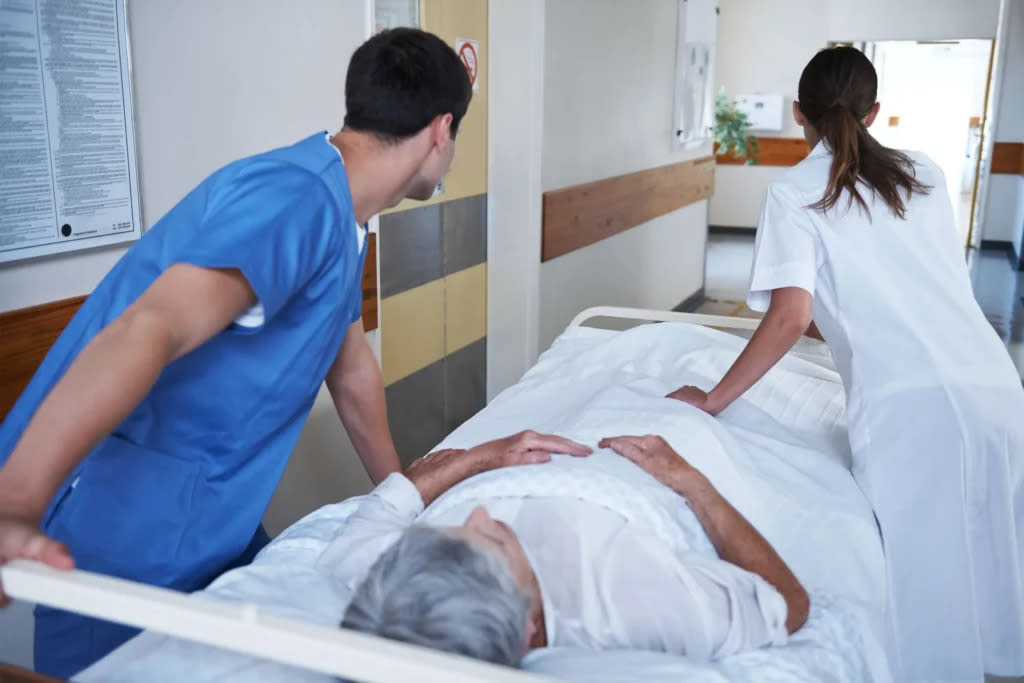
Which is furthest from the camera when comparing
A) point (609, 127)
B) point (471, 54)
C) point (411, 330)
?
point (609, 127)

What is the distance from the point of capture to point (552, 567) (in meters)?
1.43

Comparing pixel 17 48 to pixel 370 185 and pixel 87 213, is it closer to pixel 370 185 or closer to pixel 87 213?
pixel 87 213

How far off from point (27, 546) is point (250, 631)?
26cm

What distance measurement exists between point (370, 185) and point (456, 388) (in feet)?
8.30

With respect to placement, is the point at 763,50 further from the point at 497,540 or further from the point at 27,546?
the point at 27,546

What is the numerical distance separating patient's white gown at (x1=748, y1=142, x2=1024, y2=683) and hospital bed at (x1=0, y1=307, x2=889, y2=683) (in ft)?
0.42

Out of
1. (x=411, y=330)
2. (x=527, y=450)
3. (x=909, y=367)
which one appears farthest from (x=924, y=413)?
(x=411, y=330)

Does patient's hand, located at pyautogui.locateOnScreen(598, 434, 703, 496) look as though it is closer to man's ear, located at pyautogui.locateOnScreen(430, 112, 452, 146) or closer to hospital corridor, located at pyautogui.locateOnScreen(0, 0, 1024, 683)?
hospital corridor, located at pyautogui.locateOnScreen(0, 0, 1024, 683)

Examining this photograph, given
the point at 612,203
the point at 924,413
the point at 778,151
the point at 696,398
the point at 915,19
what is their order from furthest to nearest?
1. the point at 778,151
2. the point at 915,19
3. the point at 612,203
4. the point at 696,398
5. the point at 924,413

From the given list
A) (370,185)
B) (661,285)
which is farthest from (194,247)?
(661,285)

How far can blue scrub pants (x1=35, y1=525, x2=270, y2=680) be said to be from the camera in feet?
4.65

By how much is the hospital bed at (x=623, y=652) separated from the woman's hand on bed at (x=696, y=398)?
0.07 metres

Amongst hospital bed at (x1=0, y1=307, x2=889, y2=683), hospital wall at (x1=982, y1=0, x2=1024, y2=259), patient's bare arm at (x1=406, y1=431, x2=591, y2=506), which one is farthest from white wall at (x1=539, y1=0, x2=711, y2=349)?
hospital wall at (x1=982, y1=0, x2=1024, y2=259)

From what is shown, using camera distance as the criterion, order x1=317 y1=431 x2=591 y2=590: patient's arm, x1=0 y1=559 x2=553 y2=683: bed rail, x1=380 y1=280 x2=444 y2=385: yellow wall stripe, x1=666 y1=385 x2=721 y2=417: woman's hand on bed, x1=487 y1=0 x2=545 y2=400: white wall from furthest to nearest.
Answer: x1=487 y1=0 x2=545 y2=400: white wall → x1=380 y1=280 x2=444 y2=385: yellow wall stripe → x1=666 y1=385 x2=721 y2=417: woman's hand on bed → x1=317 y1=431 x2=591 y2=590: patient's arm → x1=0 y1=559 x2=553 y2=683: bed rail
